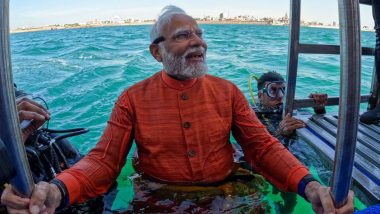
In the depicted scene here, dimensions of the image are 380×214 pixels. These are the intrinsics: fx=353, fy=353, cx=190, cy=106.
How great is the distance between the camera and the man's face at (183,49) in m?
2.29

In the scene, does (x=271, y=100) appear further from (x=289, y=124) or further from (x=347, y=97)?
(x=347, y=97)

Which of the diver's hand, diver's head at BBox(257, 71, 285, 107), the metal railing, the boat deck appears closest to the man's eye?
the diver's hand

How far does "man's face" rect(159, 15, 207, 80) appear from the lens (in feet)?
7.52

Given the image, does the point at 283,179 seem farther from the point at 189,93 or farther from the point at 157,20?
the point at 157,20

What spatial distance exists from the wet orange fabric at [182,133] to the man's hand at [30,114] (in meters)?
A: 0.54

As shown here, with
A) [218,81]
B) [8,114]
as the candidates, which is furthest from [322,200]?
[218,81]

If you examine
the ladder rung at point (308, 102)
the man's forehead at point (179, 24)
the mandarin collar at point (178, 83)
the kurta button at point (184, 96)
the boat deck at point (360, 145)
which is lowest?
the boat deck at point (360, 145)

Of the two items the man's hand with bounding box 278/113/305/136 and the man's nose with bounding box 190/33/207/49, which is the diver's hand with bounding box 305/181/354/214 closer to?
the man's nose with bounding box 190/33/207/49

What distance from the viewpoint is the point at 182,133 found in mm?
2207

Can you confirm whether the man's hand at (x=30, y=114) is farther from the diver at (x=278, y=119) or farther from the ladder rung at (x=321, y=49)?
the ladder rung at (x=321, y=49)

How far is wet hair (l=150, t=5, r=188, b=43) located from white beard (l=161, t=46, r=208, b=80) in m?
0.15

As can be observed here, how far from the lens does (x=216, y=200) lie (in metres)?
2.25

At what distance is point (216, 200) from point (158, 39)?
1154 mm

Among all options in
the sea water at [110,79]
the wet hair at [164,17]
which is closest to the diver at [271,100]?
the sea water at [110,79]
